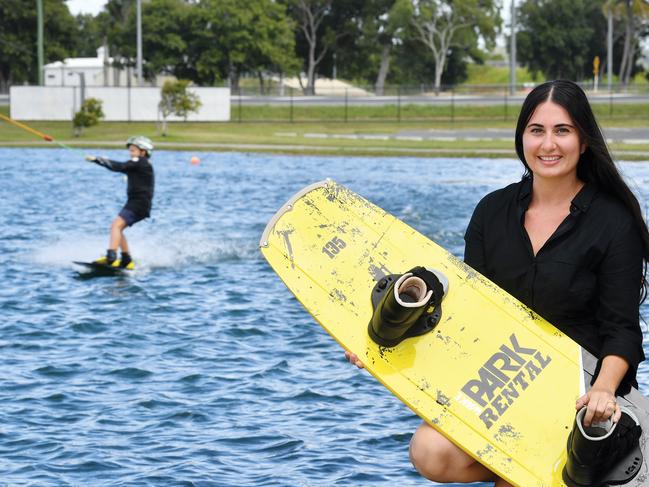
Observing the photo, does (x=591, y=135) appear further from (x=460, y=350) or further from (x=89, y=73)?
(x=89, y=73)

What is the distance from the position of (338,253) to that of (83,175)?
25284 mm

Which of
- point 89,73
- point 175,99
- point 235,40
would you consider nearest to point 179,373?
point 175,99

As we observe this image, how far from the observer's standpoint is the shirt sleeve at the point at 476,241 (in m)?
4.81

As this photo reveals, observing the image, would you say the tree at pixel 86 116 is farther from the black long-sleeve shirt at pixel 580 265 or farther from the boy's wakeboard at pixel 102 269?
the black long-sleeve shirt at pixel 580 265

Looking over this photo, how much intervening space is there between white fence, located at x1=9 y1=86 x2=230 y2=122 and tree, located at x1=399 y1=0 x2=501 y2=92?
29431 millimetres

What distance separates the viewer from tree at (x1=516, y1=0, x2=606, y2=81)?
305ft

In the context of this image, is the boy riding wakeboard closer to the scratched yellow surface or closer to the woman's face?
the scratched yellow surface

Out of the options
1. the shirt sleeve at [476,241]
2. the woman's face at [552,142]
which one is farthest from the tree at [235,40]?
the woman's face at [552,142]

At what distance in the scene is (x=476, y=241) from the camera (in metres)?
4.86

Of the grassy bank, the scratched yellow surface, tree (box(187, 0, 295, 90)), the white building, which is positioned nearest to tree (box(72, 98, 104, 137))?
the grassy bank

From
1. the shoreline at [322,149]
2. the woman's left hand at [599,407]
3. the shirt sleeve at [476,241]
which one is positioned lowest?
the shoreline at [322,149]

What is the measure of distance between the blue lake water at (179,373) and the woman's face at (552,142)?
2719 millimetres

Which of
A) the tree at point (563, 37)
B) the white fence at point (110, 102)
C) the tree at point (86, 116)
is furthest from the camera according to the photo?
the tree at point (563, 37)

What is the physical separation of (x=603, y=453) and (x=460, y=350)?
814 mm
